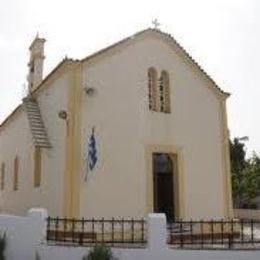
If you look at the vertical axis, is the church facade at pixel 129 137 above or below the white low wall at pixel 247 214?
above

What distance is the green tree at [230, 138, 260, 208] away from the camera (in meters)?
36.4

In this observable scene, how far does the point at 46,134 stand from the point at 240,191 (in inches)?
843

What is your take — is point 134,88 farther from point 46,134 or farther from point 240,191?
point 240,191

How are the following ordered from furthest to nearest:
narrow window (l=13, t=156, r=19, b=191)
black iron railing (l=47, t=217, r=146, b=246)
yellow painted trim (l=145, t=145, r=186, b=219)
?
1. narrow window (l=13, t=156, r=19, b=191)
2. yellow painted trim (l=145, t=145, r=186, b=219)
3. black iron railing (l=47, t=217, r=146, b=246)

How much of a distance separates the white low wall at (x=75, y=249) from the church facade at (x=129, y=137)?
2.93 meters

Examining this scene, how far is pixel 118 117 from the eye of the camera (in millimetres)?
17219

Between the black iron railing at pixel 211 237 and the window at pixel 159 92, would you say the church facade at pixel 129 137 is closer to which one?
the window at pixel 159 92

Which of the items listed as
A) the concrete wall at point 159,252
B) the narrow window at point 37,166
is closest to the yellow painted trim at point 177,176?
the narrow window at point 37,166

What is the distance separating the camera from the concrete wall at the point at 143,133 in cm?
1669

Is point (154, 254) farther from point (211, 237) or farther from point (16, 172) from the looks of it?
point (16, 172)

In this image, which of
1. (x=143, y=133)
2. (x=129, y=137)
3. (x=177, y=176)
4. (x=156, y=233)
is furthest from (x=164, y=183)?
(x=156, y=233)

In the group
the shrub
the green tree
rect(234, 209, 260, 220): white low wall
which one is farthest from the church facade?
the green tree

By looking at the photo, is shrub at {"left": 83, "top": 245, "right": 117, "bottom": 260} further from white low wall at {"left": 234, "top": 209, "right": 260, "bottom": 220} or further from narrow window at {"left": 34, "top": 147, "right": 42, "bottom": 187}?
white low wall at {"left": 234, "top": 209, "right": 260, "bottom": 220}

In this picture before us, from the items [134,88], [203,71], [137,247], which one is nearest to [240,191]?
[203,71]
